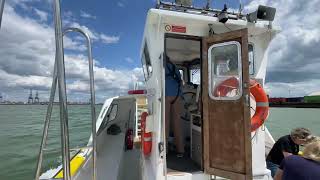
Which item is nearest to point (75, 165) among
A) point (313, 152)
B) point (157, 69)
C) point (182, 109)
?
point (182, 109)

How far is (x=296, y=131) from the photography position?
155 inches

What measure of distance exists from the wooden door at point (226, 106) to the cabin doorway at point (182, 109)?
0.85 meters

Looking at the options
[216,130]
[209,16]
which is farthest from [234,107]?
[209,16]

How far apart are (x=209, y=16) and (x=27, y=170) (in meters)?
8.75

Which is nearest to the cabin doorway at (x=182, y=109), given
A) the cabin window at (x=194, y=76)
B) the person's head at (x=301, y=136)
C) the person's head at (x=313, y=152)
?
the cabin window at (x=194, y=76)

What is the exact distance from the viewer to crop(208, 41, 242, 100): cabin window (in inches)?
136

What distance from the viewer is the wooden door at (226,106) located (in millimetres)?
3354

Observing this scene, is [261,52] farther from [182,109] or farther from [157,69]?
[182,109]

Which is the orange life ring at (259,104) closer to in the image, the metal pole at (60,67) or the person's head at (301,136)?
the person's head at (301,136)

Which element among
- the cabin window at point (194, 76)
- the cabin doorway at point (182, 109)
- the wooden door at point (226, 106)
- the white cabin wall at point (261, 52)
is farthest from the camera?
the cabin window at point (194, 76)

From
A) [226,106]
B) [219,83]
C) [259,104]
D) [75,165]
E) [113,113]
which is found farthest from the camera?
[113,113]

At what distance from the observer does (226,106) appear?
3498mm

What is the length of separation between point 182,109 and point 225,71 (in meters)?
2.25

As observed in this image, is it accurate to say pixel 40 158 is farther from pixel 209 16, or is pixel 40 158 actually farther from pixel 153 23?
pixel 209 16
